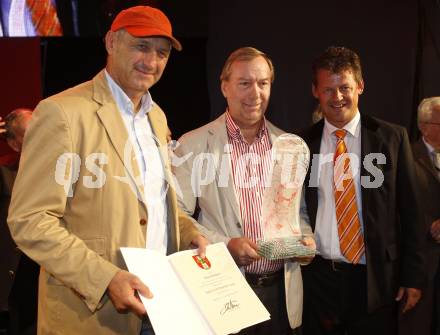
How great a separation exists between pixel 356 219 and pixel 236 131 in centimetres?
73

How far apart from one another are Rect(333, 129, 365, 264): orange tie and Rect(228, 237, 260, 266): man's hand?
52 centimetres

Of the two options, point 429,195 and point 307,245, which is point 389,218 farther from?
point 429,195

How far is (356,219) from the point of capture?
2.64 meters

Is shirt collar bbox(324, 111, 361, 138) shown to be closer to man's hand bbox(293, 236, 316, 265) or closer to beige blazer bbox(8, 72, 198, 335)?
man's hand bbox(293, 236, 316, 265)

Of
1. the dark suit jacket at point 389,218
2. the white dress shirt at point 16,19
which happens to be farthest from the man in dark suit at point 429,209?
the white dress shirt at point 16,19

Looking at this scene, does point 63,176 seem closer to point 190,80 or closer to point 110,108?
point 110,108

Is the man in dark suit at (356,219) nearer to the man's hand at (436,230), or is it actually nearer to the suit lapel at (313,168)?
the suit lapel at (313,168)

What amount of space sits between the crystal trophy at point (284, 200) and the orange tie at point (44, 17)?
2.88 m

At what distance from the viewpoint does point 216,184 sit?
258cm

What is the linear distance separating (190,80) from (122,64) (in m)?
2.93

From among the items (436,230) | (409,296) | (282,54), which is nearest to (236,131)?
(409,296)

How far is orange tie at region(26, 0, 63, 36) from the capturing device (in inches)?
180

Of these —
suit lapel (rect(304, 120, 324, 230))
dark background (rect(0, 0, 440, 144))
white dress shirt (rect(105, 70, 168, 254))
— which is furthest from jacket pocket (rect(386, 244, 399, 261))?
dark background (rect(0, 0, 440, 144))

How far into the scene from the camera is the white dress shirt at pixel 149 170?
1.98m
